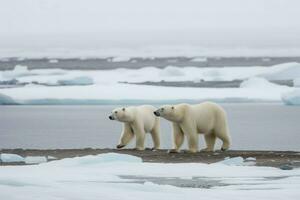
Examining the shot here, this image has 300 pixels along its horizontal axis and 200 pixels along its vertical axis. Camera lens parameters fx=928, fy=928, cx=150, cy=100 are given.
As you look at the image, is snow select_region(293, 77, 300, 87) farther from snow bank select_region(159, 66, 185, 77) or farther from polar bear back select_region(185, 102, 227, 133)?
polar bear back select_region(185, 102, 227, 133)

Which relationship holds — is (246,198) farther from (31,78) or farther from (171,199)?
(31,78)

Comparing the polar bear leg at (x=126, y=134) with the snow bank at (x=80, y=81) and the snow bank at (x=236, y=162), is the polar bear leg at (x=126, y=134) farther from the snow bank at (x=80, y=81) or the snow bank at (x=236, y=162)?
the snow bank at (x=80, y=81)

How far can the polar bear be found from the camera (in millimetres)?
11336

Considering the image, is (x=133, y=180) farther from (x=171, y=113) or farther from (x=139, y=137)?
(x=139, y=137)

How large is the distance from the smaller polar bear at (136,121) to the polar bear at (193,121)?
0.60 metres

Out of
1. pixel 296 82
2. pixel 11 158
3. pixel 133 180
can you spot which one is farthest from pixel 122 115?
pixel 296 82

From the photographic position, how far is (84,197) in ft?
20.5

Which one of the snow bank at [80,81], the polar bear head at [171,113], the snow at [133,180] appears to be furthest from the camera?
the snow bank at [80,81]

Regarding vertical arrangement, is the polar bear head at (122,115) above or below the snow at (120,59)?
below

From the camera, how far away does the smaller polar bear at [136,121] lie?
1193cm

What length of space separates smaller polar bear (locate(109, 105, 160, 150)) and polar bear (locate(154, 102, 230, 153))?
60 centimetres

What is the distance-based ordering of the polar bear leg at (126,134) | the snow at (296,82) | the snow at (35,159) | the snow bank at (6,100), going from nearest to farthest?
1. the snow at (35,159)
2. the polar bear leg at (126,134)
3. the snow bank at (6,100)
4. the snow at (296,82)

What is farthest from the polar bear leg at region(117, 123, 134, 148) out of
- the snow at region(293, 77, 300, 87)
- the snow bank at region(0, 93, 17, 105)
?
the snow at region(293, 77, 300, 87)

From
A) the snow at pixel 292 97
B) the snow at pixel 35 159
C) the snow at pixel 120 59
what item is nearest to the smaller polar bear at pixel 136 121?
the snow at pixel 35 159
